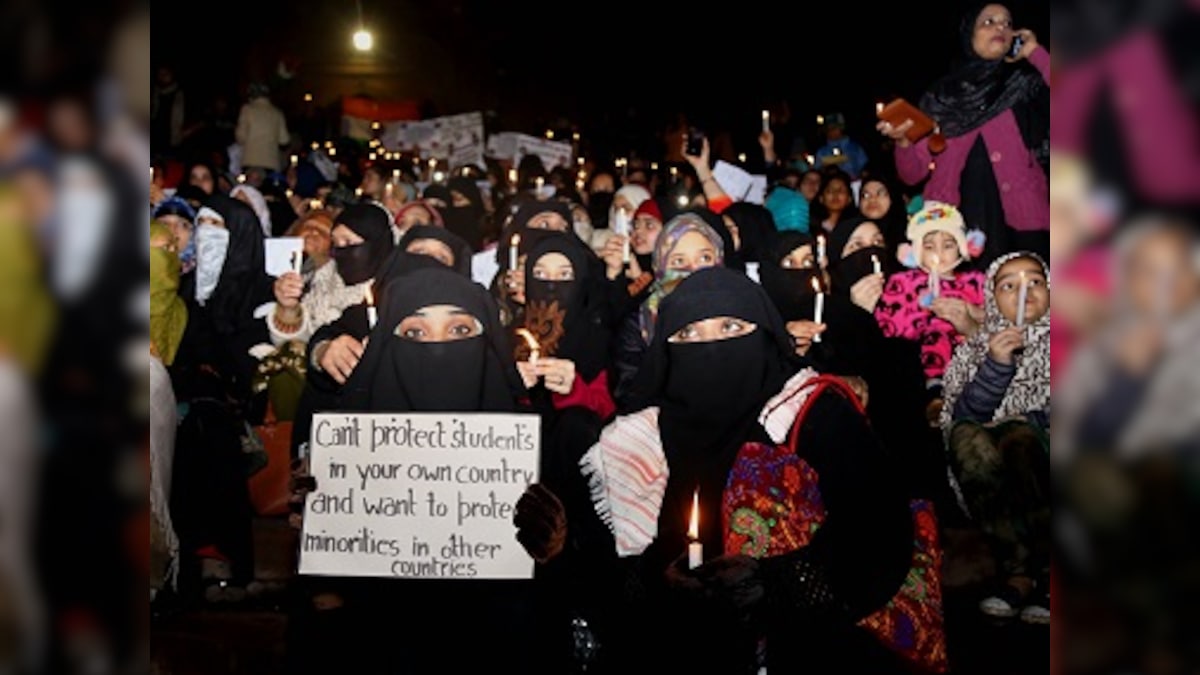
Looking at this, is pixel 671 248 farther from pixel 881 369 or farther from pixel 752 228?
pixel 752 228

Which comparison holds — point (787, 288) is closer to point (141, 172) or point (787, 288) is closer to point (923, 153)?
point (923, 153)

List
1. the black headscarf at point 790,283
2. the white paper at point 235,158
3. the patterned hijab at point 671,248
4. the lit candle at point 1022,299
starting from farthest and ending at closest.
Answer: the white paper at point 235,158 < the black headscarf at point 790,283 < the patterned hijab at point 671,248 < the lit candle at point 1022,299

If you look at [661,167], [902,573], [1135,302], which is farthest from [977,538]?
[661,167]

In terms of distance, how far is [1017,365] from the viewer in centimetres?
529

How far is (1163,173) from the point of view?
47.4 inches

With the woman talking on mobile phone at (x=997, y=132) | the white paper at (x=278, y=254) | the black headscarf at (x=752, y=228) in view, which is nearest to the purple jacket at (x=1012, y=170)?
the woman talking on mobile phone at (x=997, y=132)

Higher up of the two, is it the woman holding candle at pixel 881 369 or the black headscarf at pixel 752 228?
the black headscarf at pixel 752 228

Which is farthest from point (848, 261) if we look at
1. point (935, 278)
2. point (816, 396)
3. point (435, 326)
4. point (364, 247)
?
point (816, 396)

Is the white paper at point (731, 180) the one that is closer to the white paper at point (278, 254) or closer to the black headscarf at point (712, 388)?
the white paper at point (278, 254)

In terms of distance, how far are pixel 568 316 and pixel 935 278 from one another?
82.4 inches

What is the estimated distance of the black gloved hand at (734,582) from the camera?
10.5 feet

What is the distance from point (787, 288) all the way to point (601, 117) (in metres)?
15.8

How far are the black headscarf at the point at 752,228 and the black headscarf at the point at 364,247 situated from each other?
218 centimetres

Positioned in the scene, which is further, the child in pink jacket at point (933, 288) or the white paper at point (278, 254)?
the white paper at point (278, 254)
